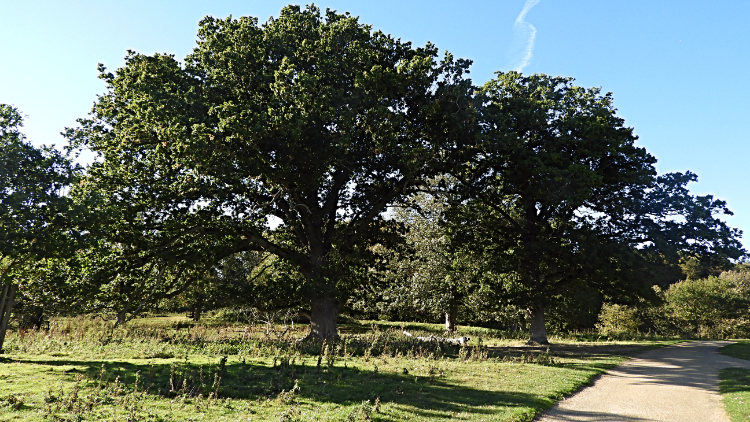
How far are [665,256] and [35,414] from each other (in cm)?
2603

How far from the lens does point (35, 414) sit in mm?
7465

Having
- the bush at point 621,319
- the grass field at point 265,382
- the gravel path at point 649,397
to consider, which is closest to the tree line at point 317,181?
the grass field at point 265,382

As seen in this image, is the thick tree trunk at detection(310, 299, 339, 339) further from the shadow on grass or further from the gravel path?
the gravel path

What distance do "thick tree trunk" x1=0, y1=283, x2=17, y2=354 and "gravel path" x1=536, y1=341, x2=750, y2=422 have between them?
629 inches

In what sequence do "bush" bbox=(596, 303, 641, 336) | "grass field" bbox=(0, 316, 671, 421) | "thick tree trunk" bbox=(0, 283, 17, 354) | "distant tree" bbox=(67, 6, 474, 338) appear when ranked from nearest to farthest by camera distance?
"grass field" bbox=(0, 316, 671, 421)
"thick tree trunk" bbox=(0, 283, 17, 354)
"distant tree" bbox=(67, 6, 474, 338)
"bush" bbox=(596, 303, 641, 336)

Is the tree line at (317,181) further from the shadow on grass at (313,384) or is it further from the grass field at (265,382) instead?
the shadow on grass at (313,384)

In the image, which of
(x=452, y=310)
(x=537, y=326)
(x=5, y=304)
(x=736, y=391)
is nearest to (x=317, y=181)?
(x=5, y=304)

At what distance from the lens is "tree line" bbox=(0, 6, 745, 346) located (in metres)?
15.2

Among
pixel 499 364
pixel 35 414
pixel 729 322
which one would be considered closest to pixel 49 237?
pixel 35 414

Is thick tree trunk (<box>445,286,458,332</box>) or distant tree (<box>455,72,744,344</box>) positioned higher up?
distant tree (<box>455,72,744,344</box>)

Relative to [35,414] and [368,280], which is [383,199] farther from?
[35,414]

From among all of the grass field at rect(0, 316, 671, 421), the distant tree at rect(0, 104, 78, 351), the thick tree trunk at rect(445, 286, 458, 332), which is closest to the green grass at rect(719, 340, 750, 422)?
the grass field at rect(0, 316, 671, 421)

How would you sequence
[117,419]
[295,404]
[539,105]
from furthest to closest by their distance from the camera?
[539,105]
[295,404]
[117,419]

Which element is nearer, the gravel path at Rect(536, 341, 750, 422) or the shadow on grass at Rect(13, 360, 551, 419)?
the shadow on grass at Rect(13, 360, 551, 419)
